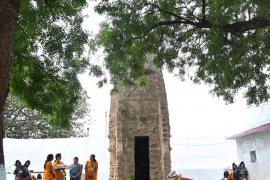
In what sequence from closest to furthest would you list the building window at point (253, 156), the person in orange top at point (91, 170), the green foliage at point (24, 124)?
1. the person in orange top at point (91, 170)
2. the building window at point (253, 156)
3. the green foliage at point (24, 124)

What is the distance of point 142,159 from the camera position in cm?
1623

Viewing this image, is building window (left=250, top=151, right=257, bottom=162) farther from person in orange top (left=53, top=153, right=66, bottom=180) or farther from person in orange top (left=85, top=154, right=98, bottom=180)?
person in orange top (left=53, top=153, right=66, bottom=180)

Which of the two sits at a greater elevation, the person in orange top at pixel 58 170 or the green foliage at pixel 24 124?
the green foliage at pixel 24 124

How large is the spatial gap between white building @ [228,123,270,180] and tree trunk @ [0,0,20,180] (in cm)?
1139

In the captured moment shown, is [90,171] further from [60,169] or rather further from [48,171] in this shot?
[48,171]

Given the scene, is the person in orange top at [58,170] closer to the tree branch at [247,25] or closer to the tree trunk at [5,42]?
the tree branch at [247,25]

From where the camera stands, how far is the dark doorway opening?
52.0 feet

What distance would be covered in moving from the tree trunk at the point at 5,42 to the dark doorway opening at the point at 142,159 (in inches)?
490

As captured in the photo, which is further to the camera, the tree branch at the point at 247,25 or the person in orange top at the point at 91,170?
the person in orange top at the point at 91,170

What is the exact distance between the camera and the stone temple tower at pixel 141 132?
15.0 meters

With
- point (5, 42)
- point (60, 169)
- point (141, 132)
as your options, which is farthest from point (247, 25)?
point (141, 132)

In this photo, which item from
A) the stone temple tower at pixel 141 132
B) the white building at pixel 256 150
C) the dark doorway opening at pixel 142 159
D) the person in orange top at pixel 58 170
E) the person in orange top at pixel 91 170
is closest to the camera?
the person in orange top at pixel 58 170

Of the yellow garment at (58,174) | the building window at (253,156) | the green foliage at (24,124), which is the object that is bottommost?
the yellow garment at (58,174)

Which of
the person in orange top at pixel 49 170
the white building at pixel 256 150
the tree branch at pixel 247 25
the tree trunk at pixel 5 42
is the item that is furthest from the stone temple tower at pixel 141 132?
the tree trunk at pixel 5 42
